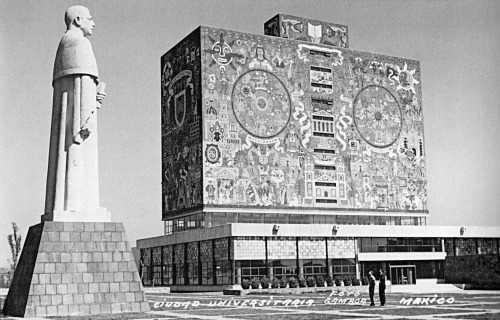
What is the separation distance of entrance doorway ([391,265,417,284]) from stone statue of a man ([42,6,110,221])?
145ft

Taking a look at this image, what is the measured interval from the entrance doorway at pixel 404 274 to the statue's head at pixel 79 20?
4515cm

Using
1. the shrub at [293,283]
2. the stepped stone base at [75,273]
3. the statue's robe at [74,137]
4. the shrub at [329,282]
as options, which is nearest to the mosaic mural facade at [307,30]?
the shrub at [329,282]

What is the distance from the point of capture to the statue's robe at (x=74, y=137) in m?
24.8

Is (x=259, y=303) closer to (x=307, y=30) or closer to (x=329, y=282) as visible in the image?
(x=329, y=282)

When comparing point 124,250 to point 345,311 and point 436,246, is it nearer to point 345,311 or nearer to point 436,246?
point 345,311

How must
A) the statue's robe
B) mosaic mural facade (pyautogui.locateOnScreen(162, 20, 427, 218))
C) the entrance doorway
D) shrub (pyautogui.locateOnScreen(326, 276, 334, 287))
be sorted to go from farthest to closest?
1. mosaic mural facade (pyautogui.locateOnScreen(162, 20, 427, 218))
2. the entrance doorway
3. shrub (pyautogui.locateOnScreen(326, 276, 334, 287))
4. the statue's robe

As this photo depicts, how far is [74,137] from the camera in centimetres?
2517

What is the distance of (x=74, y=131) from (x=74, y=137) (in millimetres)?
221

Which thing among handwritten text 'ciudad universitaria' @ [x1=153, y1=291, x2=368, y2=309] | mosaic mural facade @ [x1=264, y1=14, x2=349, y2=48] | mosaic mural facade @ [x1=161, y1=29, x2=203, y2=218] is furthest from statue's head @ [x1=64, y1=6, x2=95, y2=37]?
mosaic mural facade @ [x1=264, y1=14, x2=349, y2=48]

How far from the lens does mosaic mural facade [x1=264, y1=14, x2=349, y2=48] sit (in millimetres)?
72250

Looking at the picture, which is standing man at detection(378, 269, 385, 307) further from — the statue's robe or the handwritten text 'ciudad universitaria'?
the statue's robe

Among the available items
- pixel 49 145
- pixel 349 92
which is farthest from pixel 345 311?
pixel 349 92

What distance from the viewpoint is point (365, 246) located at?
63906mm

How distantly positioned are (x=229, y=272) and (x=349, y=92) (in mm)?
25780
